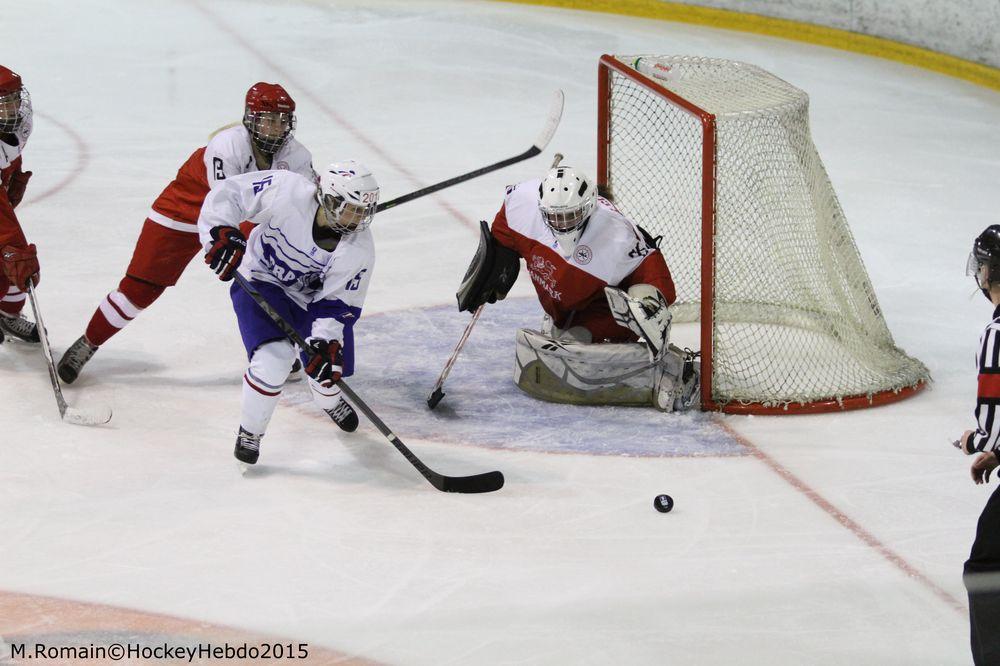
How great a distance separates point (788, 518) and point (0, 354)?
8.10ft

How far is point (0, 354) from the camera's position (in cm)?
435

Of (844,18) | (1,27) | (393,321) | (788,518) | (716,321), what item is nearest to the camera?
(788,518)

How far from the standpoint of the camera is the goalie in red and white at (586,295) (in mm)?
3861

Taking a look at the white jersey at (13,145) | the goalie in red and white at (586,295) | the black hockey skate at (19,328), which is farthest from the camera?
the black hockey skate at (19,328)

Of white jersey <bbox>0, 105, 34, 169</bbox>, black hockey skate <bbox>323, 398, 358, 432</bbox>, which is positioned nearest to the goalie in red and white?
black hockey skate <bbox>323, 398, 358, 432</bbox>

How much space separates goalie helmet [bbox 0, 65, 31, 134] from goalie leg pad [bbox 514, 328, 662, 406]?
160cm

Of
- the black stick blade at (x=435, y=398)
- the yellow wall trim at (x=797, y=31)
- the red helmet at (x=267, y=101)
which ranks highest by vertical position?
the red helmet at (x=267, y=101)

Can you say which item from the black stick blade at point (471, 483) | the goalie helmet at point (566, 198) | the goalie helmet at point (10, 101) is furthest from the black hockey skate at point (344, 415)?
the goalie helmet at point (10, 101)

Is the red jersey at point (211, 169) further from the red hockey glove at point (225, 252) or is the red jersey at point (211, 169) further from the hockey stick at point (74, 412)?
the hockey stick at point (74, 412)

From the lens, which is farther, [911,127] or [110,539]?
[911,127]

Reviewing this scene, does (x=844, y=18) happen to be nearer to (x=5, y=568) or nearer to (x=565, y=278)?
(x=565, y=278)

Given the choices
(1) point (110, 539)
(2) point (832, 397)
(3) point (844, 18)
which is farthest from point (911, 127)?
(1) point (110, 539)

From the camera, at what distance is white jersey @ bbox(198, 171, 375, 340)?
3555 mm

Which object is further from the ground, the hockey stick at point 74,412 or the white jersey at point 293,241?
the white jersey at point 293,241
